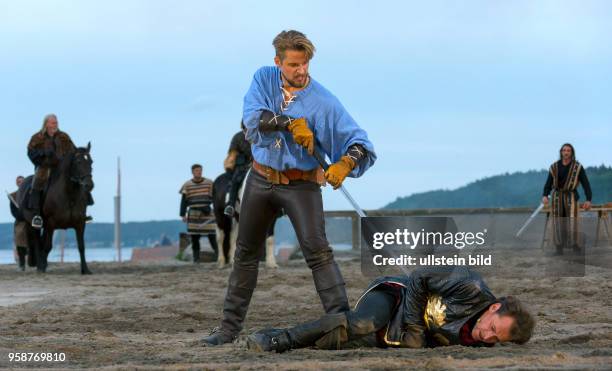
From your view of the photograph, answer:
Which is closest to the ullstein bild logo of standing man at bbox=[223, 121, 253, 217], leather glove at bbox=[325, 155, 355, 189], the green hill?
leather glove at bbox=[325, 155, 355, 189]

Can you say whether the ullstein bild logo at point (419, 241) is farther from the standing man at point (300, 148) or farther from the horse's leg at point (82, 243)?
the horse's leg at point (82, 243)

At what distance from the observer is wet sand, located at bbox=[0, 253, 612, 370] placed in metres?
6.04

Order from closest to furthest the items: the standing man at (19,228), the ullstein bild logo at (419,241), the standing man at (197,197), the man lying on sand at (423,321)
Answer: the man lying on sand at (423,321) < the ullstein bild logo at (419,241) < the standing man at (19,228) < the standing man at (197,197)

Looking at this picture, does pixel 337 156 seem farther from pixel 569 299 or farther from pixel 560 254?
pixel 560 254

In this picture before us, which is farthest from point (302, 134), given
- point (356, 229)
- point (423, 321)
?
point (356, 229)

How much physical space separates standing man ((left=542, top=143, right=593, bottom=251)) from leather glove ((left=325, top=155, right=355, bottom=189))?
1282cm

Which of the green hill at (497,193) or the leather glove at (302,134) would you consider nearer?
the leather glove at (302,134)

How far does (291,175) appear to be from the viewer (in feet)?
22.8

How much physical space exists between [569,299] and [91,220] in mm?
9782

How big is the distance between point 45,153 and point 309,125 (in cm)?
1150

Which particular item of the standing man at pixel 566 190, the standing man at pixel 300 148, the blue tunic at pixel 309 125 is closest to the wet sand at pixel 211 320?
the standing man at pixel 300 148

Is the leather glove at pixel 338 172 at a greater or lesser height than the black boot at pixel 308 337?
greater

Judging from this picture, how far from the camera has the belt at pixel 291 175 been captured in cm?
694

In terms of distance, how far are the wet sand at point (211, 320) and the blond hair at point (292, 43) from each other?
1877 millimetres
